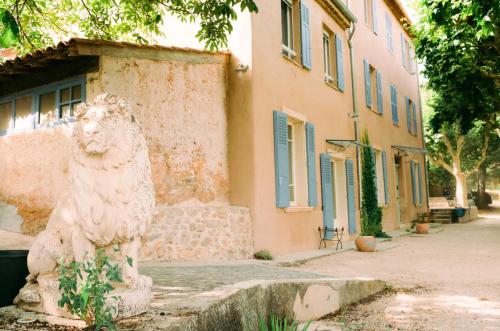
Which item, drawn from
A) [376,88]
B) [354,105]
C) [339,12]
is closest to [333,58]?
[339,12]

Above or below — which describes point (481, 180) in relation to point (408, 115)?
below

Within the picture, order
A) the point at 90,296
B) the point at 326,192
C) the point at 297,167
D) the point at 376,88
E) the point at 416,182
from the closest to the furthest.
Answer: the point at 90,296, the point at 297,167, the point at 326,192, the point at 376,88, the point at 416,182

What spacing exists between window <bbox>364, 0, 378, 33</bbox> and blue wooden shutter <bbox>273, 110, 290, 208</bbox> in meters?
7.76

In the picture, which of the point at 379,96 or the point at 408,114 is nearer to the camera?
the point at 379,96

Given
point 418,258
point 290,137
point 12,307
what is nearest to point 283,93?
point 290,137

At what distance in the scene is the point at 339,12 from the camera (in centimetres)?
1084

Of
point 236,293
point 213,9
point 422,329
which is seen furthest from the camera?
point 213,9

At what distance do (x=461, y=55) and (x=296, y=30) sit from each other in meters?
5.27

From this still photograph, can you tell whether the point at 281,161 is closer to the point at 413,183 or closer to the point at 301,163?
the point at 301,163

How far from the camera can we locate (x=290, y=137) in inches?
352

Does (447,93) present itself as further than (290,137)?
Yes

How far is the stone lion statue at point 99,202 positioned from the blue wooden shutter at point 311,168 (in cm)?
638

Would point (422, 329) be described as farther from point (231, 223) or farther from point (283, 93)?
point (283, 93)

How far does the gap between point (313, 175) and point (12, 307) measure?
6.80 m
